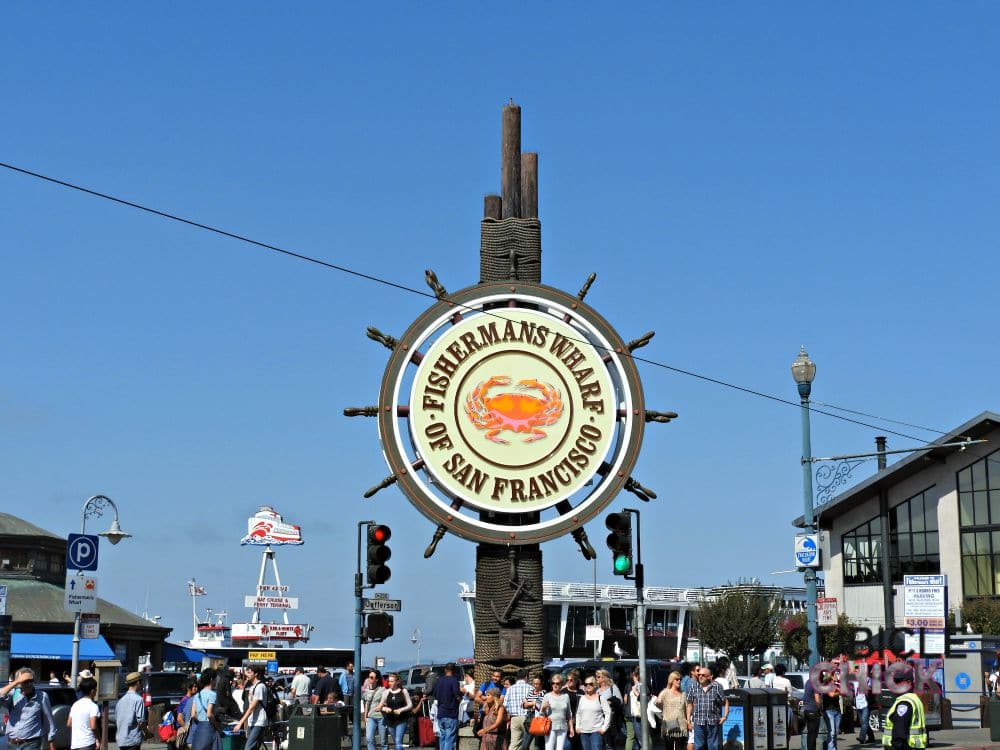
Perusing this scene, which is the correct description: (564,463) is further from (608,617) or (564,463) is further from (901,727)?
(901,727)

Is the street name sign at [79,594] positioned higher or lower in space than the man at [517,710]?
higher

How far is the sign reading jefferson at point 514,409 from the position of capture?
2653 centimetres

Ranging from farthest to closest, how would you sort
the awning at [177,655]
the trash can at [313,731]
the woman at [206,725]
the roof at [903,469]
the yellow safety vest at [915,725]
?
the awning at [177,655]
the roof at [903,469]
the trash can at [313,731]
the woman at [206,725]
the yellow safety vest at [915,725]

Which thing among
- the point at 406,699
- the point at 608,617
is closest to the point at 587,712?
the point at 608,617

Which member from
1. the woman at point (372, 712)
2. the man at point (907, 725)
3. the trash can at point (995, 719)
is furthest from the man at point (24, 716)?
the trash can at point (995, 719)

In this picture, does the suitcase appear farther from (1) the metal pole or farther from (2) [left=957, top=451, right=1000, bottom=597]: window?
(2) [left=957, top=451, right=1000, bottom=597]: window

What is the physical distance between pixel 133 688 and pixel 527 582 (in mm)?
8181

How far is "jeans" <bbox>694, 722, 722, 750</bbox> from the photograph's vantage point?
22781mm

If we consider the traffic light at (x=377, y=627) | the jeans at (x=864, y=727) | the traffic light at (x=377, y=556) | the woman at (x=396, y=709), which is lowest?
the jeans at (x=864, y=727)

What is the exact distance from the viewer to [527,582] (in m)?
26.3

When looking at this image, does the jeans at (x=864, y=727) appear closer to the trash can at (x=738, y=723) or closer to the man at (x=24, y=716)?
the trash can at (x=738, y=723)

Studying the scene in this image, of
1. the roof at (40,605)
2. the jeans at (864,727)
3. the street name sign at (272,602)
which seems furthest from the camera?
the street name sign at (272,602)

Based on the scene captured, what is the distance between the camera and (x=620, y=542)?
22.6 meters

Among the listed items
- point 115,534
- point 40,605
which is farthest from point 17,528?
point 115,534
